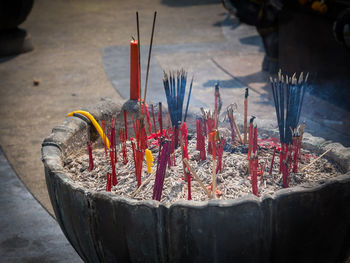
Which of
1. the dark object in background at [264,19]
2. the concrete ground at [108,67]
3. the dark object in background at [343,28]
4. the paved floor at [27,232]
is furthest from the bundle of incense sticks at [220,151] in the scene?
the dark object in background at [264,19]

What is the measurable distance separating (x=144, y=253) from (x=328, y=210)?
1.96 feet

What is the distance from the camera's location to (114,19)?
24.6 feet

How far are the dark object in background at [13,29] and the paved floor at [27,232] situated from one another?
10.8ft

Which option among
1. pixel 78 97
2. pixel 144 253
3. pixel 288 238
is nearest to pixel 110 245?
pixel 144 253

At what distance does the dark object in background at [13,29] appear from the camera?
5570 mm

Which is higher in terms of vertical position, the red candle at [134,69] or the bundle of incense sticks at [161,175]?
the red candle at [134,69]

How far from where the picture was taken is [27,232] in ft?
8.18

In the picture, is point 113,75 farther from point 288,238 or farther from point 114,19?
point 288,238

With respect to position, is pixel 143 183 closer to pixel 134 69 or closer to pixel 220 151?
pixel 220 151

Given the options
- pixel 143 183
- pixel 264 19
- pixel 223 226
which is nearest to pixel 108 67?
pixel 264 19

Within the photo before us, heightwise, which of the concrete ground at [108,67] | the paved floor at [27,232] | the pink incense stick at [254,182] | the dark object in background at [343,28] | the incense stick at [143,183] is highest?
the dark object in background at [343,28]

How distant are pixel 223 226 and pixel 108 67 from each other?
4.16 m

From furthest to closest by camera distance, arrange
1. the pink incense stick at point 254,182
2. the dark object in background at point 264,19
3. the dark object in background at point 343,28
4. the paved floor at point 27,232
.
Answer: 1. the dark object in background at point 264,19
2. the dark object in background at point 343,28
3. the paved floor at point 27,232
4. the pink incense stick at point 254,182

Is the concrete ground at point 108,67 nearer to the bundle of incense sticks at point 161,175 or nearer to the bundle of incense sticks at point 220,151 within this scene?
the bundle of incense sticks at point 220,151
